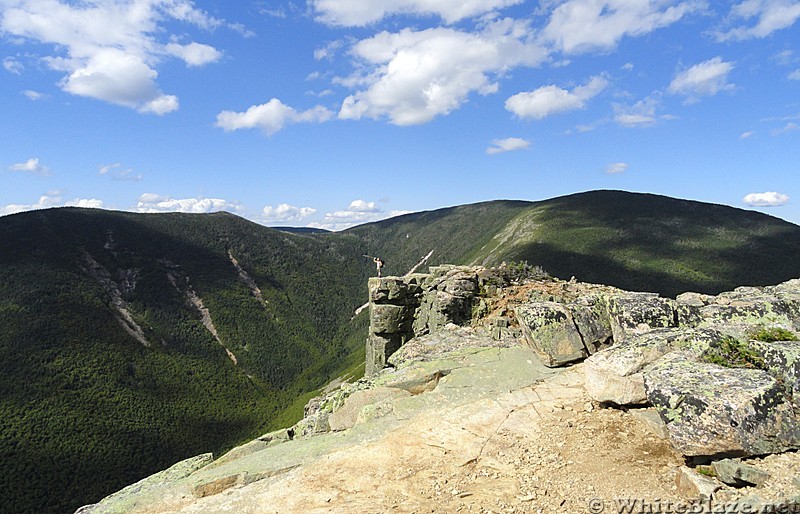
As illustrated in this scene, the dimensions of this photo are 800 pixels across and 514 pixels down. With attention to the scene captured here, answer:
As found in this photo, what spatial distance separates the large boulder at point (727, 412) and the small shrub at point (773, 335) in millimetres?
2535

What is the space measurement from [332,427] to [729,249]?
192m

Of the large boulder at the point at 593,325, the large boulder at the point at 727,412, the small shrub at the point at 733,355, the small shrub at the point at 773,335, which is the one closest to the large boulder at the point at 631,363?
the small shrub at the point at 733,355

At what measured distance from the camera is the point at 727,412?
9.66 m

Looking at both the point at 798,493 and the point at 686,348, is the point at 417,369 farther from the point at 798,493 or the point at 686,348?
the point at 798,493

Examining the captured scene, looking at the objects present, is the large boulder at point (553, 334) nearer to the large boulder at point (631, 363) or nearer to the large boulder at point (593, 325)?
the large boulder at point (593, 325)

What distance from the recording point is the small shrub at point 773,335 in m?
12.3

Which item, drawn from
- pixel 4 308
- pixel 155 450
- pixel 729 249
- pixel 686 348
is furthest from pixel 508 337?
pixel 4 308

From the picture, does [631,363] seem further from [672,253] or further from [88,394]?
[672,253]

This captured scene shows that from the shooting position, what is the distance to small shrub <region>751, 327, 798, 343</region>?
484 inches

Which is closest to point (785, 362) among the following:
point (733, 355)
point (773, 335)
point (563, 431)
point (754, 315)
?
A: point (733, 355)

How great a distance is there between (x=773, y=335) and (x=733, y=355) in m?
1.69

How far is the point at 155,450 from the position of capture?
130 metres

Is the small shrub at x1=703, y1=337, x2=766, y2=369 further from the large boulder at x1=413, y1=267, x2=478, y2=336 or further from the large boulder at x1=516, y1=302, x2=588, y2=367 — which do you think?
the large boulder at x1=413, y1=267, x2=478, y2=336

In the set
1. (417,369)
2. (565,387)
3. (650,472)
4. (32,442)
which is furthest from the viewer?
(32,442)
